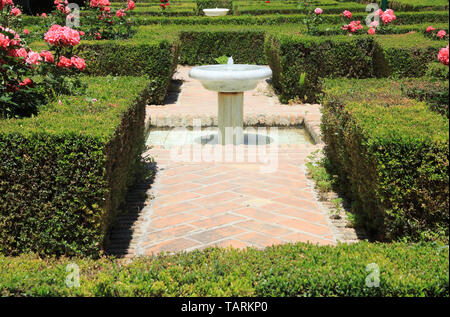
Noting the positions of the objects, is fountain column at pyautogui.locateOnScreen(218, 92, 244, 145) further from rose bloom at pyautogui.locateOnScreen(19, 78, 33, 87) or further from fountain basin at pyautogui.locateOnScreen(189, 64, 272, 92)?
rose bloom at pyautogui.locateOnScreen(19, 78, 33, 87)

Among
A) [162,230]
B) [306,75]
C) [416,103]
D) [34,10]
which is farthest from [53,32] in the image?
[34,10]

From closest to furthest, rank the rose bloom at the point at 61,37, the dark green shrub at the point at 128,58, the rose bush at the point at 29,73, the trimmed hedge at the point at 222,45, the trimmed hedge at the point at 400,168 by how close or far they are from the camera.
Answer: the trimmed hedge at the point at 400,168, the rose bush at the point at 29,73, the rose bloom at the point at 61,37, the dark green shrub at the point at 128,58, the trimmed hedge at the point at 222,45

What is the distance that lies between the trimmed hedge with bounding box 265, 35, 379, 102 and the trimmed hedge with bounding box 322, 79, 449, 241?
5.25 m

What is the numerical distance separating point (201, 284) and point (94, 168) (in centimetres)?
153

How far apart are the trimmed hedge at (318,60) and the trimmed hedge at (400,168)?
17.2 feet

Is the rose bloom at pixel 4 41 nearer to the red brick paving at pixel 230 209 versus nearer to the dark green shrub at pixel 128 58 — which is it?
the red brick paving at pixel 230 209

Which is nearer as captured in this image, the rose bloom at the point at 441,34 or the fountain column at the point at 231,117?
the fountain column at the point at 231,117

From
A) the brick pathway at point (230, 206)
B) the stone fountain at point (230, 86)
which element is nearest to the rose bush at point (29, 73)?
the brick pathway at point (230, 206)

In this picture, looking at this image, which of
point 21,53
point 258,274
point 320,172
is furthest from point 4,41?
point 320,172

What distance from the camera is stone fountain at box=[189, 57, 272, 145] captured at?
717cm

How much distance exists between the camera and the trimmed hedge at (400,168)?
3.64m

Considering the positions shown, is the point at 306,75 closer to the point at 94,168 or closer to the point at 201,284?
the point at 94,168

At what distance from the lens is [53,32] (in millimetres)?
5137
